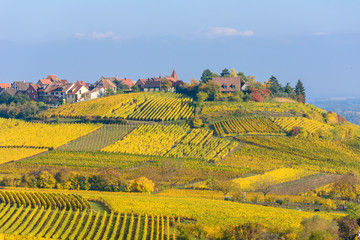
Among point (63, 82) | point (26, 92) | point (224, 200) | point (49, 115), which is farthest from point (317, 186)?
point (63, 82)

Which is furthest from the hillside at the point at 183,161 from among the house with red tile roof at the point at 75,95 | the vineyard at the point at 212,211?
the house with red tile roof at the point at 75,95

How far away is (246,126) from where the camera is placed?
286ft

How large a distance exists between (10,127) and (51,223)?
5298 cm

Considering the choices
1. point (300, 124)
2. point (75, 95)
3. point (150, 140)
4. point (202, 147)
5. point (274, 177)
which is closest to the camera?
point (274, 177)

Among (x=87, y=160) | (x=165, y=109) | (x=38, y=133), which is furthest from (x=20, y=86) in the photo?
(x=87, y=160)

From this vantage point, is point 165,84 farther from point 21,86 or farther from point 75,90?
point 21,86

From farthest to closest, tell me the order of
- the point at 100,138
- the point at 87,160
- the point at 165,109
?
the point at 165,109 → the point at 100,138 → the point at 87,160

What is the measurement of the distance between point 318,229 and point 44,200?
2670cm

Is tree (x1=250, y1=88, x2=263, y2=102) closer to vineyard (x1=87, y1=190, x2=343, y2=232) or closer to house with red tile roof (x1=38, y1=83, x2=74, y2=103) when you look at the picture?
house with red tile roof (x1=38, y1=83, x2=74, y2=103)

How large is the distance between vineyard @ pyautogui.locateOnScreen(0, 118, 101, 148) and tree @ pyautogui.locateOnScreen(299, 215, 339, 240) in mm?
49768

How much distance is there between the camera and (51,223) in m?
46.0

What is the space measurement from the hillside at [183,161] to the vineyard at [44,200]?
1.10 m

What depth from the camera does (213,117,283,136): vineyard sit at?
84688 mm

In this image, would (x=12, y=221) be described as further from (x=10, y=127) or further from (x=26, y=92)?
(x=26, y=92)
